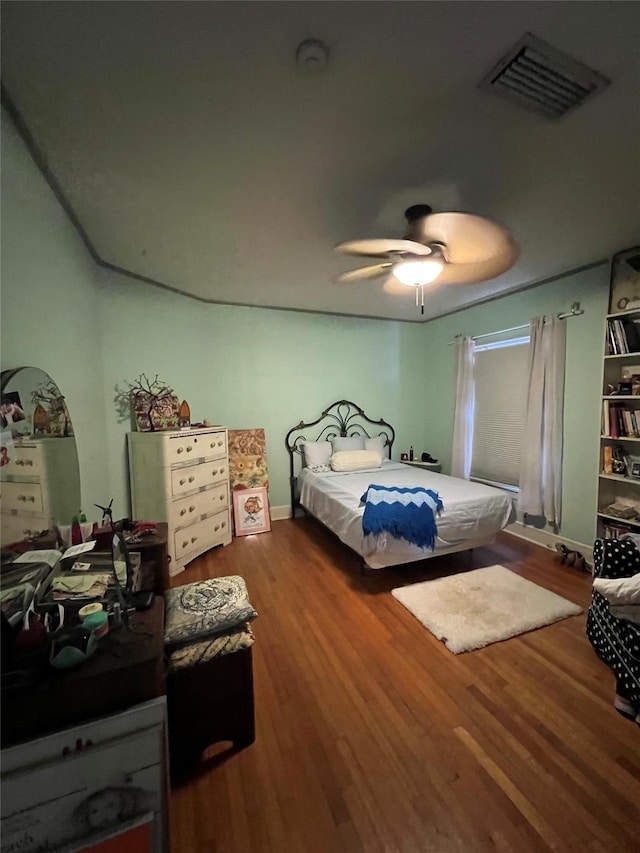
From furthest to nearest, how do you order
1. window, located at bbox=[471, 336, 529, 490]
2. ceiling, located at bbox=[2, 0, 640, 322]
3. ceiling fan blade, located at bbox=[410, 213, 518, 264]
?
1. window, located at bbox=[471, 336, 529, 490]
2. ceiling fan blade, located at bbox=[410, 213, 518, 264]
3. ceiling, located at bbox=[2, 0, 640, 322]

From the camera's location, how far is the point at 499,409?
11.9 ft

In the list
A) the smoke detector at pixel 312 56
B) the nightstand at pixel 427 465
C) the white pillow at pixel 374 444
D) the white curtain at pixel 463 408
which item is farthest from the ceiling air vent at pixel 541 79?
the nightstand at pixel 427 465

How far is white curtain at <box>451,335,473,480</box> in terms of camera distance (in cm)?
393

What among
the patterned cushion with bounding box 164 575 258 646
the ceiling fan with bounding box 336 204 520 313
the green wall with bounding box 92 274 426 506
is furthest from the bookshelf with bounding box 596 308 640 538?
the patterned cushion with bounding box 164 575 258 646

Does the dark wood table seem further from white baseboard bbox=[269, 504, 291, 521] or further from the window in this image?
the window

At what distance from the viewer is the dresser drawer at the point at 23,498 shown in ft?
3.58

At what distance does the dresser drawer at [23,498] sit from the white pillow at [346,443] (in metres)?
3.04

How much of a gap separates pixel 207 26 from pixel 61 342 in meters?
1.51

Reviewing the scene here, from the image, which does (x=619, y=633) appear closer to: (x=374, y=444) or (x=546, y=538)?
(x=546, y=538)

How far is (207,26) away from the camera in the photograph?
3.19 feet

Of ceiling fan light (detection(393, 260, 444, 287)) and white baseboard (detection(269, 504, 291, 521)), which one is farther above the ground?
ceiling fan light (detection(393, 260, 444, 287))

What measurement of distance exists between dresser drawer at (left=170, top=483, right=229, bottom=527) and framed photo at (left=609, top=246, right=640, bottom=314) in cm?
367

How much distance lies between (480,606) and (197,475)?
2.40 meters

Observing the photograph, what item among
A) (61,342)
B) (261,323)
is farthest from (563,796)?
(261,323)
